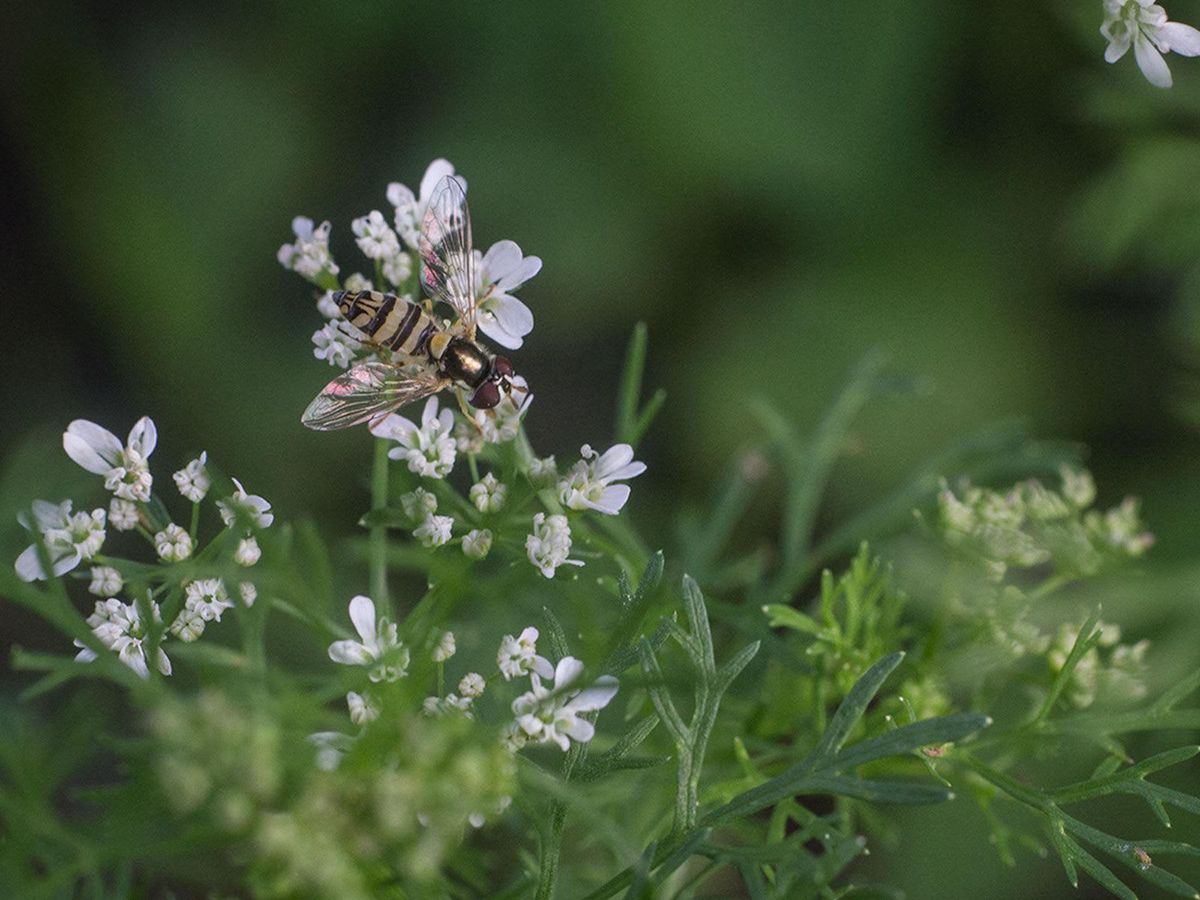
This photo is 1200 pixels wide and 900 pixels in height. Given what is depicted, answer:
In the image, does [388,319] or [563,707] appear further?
[388,319]

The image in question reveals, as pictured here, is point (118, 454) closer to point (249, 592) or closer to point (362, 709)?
point (249, 592)

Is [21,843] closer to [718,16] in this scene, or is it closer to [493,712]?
[493,712]

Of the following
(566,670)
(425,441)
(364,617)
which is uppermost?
(425,441)

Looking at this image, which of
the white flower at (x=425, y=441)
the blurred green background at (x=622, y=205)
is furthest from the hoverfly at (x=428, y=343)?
the blurred green background at (x=622, y=205)

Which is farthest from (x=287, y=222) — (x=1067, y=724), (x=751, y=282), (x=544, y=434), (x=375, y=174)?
(x=1067, y=724)

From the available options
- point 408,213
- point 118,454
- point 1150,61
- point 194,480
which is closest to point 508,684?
point 194,480

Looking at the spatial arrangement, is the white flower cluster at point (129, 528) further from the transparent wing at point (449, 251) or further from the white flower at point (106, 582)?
the transparent wing at point (449, 251)
